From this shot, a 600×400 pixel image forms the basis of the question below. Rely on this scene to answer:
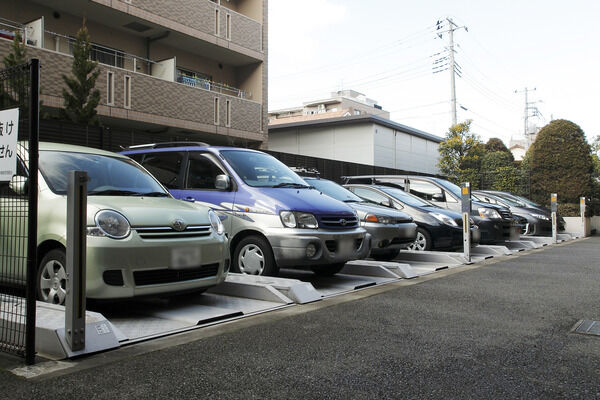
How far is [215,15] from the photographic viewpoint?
1689cm

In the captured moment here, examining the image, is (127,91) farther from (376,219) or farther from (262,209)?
(262,209)

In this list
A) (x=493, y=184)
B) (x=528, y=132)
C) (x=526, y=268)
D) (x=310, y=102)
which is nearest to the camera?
(x=526, y=268)

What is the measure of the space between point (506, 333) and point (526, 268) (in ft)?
16.1

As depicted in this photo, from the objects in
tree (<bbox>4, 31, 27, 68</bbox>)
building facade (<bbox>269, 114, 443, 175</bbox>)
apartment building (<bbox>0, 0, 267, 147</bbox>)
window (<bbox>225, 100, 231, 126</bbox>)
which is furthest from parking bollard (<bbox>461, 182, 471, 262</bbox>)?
building facade (<bbox>269, 114, 443, 175</bbox>)

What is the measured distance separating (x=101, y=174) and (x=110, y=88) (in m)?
9.31

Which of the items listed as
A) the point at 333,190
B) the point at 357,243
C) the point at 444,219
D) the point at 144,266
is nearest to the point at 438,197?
the point at 444,219

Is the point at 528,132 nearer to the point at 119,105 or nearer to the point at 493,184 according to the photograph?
the point at 493,184

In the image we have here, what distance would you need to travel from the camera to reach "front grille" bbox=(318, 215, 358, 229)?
20.2 ft

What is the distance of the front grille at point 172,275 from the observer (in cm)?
422

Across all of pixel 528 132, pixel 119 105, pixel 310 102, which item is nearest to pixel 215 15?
pixel 119 105

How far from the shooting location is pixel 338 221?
635 centimetres

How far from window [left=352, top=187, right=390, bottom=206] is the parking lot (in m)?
4.63

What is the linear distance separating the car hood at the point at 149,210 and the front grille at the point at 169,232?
0.13 ft

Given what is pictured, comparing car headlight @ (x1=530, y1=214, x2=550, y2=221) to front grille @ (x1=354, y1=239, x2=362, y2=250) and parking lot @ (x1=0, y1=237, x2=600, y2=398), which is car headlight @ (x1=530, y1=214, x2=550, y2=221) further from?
front grille @ (x1=354, y1=239, x2=362, y2=250)
